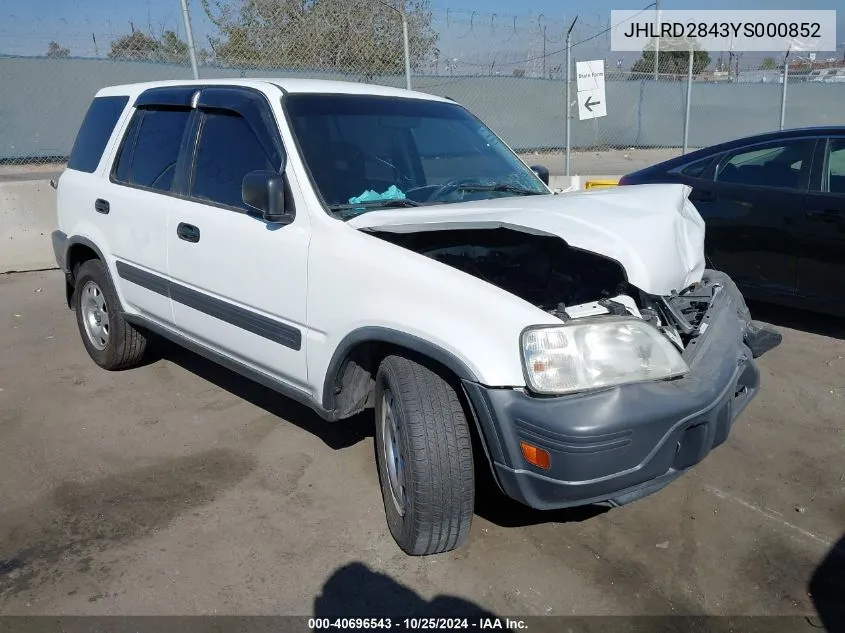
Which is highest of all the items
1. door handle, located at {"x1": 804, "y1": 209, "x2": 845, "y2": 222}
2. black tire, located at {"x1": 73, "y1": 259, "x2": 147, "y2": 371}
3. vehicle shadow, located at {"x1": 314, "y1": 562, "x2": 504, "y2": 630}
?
door handle, located at {"x1": 804, "y1": 209, "x2": 845, "y2": 222}

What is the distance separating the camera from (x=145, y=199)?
433 cm

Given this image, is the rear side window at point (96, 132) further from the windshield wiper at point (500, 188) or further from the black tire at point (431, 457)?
the black tire at point (431, 457)

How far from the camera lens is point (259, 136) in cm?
370

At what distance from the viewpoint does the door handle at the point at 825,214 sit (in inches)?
206

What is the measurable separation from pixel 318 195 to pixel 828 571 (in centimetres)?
A: 266

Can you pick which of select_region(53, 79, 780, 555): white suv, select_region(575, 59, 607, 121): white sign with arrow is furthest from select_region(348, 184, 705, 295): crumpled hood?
select_region(575, 59, 607, 121): white sign with arrow

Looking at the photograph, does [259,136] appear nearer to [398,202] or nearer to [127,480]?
[398,202]

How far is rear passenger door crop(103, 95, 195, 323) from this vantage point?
4238 mm

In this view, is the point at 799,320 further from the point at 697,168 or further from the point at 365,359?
the point at 365,359

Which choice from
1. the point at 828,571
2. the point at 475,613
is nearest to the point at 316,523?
the point at 475,613

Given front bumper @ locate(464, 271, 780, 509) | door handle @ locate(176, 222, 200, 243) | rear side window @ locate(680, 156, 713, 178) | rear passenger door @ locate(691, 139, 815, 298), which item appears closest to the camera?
front bumper @ locate(464, 271, 780, 509)

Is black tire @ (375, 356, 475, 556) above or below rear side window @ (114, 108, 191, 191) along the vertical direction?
below

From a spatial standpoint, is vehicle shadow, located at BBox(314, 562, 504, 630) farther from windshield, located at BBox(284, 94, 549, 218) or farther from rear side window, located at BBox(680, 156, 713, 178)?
rear side window, located at BBox(680, 156, 713, 178)

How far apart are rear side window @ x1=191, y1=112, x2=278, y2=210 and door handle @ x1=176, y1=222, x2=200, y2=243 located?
0.56ft
